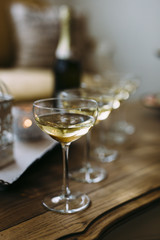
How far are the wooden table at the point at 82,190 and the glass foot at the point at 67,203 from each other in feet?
0.05

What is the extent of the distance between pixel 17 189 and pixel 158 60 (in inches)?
107

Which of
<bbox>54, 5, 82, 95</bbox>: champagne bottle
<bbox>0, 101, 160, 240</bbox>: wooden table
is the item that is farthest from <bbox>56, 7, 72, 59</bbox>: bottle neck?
<bbox>0, 101, 160, 240</bbox>: wooden table

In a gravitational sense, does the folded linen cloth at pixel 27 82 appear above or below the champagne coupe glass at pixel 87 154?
below

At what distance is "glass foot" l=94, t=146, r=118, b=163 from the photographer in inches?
35.9

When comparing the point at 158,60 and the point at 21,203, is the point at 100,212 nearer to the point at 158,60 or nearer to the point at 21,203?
the point at 21,203

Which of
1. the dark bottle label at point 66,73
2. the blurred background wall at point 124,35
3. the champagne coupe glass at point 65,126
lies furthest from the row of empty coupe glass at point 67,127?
the blurred background wall at point 124,35

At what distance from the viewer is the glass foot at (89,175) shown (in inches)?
29.9

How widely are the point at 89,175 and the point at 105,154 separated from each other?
18 centimetres

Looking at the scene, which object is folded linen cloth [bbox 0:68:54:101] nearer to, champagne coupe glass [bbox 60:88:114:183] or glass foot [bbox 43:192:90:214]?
champagne coupe glass [bbox 60:88:114:183]

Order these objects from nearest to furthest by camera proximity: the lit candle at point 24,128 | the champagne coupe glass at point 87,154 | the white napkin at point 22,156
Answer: the white napkin at point 22,156, the champagne coupe glass at point 87,154, the lit candle at point 24,128

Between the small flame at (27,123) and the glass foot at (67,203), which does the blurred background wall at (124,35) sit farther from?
the glass foot at (67,203)

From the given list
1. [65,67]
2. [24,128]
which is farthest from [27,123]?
[65,67]

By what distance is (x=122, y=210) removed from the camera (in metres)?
0.62

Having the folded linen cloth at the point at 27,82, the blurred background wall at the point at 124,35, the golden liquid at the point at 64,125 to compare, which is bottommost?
the folded linen cloth at the point at 27,82
